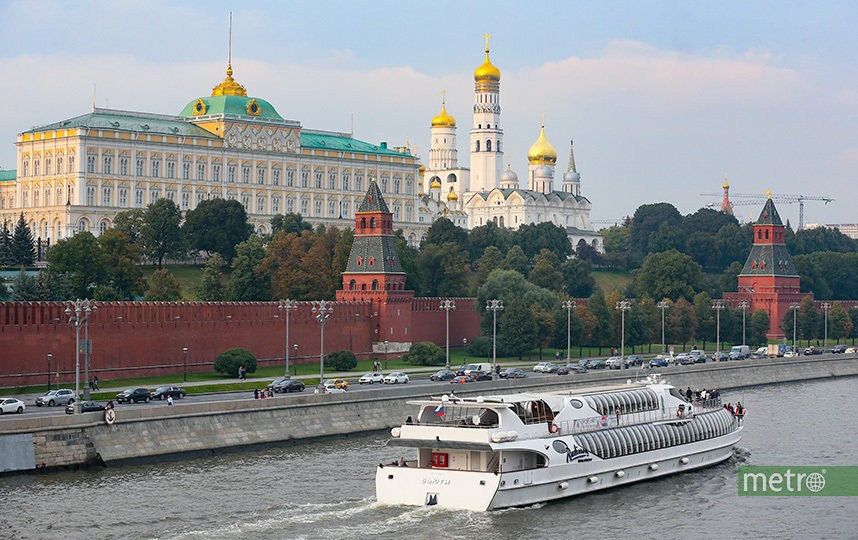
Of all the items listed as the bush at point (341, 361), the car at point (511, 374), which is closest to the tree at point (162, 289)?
the bush at point (341, 361)

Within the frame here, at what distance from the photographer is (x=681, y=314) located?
122 metres

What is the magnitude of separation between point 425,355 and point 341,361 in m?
8.50

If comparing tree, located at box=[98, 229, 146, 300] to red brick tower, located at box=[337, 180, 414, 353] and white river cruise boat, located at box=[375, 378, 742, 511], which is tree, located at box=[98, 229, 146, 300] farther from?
white river cruise boat, located at box=[375, 378, 742, 511]

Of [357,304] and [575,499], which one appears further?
[357,304]

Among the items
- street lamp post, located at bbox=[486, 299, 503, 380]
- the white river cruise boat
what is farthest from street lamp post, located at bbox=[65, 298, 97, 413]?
street lamp post, located at bbox=[486, 299, 503, 380]

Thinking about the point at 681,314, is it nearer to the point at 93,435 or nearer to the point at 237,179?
the point at 237,179

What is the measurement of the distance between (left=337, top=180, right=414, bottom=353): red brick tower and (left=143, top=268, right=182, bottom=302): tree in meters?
12.0

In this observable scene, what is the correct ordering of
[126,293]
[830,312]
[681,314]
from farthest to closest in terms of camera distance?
[830,312], [681,314], [126,293]

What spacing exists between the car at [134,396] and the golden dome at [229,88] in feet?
298

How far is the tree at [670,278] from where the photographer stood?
5290 inches

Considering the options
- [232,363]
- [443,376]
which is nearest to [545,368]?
[443,376]

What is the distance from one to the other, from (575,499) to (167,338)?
38.8 metres

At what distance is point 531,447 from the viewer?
48.4 metres

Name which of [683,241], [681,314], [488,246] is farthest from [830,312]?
[683,241]
